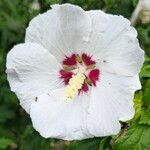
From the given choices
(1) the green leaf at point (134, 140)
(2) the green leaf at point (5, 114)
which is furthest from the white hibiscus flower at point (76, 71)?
(2) the green leaf at point (5, 114)

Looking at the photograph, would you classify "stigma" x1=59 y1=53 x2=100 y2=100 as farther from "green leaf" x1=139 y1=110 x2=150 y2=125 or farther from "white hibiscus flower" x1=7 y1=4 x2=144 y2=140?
"green leaf" x1=139 y1=110 x2=150 y2=125

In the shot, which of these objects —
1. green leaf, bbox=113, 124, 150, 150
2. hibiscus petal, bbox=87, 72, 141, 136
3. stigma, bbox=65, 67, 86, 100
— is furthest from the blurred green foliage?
stigma, bbox=65, 67, 86, 100

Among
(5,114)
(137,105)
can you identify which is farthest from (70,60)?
(5,114)

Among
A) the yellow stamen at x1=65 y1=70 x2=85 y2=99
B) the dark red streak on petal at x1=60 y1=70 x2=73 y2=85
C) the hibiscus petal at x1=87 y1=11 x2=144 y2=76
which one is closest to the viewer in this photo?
the hibiscus petal at x1=87 y1=11 x2=144 y2=76

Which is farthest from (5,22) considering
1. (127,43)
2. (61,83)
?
(127,43)

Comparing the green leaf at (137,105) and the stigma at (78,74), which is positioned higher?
the stigma at (78,74)

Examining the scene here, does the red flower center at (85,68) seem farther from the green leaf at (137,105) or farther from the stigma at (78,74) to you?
the green leaf at (137,105)

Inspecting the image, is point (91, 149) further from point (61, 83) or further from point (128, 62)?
point (128, 62)
